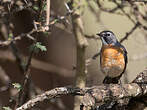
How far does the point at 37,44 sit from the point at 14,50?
258 cm

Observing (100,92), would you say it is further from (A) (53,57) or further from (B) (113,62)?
(A) (53,57)

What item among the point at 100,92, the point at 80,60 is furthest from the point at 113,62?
the point at 100,92

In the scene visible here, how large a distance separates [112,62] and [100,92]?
2.41 m

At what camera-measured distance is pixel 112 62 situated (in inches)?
241

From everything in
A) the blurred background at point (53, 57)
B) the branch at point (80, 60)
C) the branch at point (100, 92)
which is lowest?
the branch at point (100, 92)

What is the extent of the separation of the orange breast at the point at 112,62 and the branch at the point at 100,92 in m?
1.66

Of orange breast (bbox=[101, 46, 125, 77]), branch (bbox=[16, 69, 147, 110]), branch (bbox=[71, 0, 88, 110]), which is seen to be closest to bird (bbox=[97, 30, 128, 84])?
orange breast (bbox=[101, 46, 125, 77])

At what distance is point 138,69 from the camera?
29.9 ft

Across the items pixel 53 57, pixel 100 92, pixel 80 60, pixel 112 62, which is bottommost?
pixel 100 92

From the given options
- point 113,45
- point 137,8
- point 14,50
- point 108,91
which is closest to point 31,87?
point 14,50

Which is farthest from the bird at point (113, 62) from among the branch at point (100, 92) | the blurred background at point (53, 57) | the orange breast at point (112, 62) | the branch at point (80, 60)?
the branch at point (100, 92)

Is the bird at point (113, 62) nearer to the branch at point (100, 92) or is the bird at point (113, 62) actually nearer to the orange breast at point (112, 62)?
the orange breast at point (112, 62)

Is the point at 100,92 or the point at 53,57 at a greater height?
the point at 53,57

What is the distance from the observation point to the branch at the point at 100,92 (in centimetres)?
342
